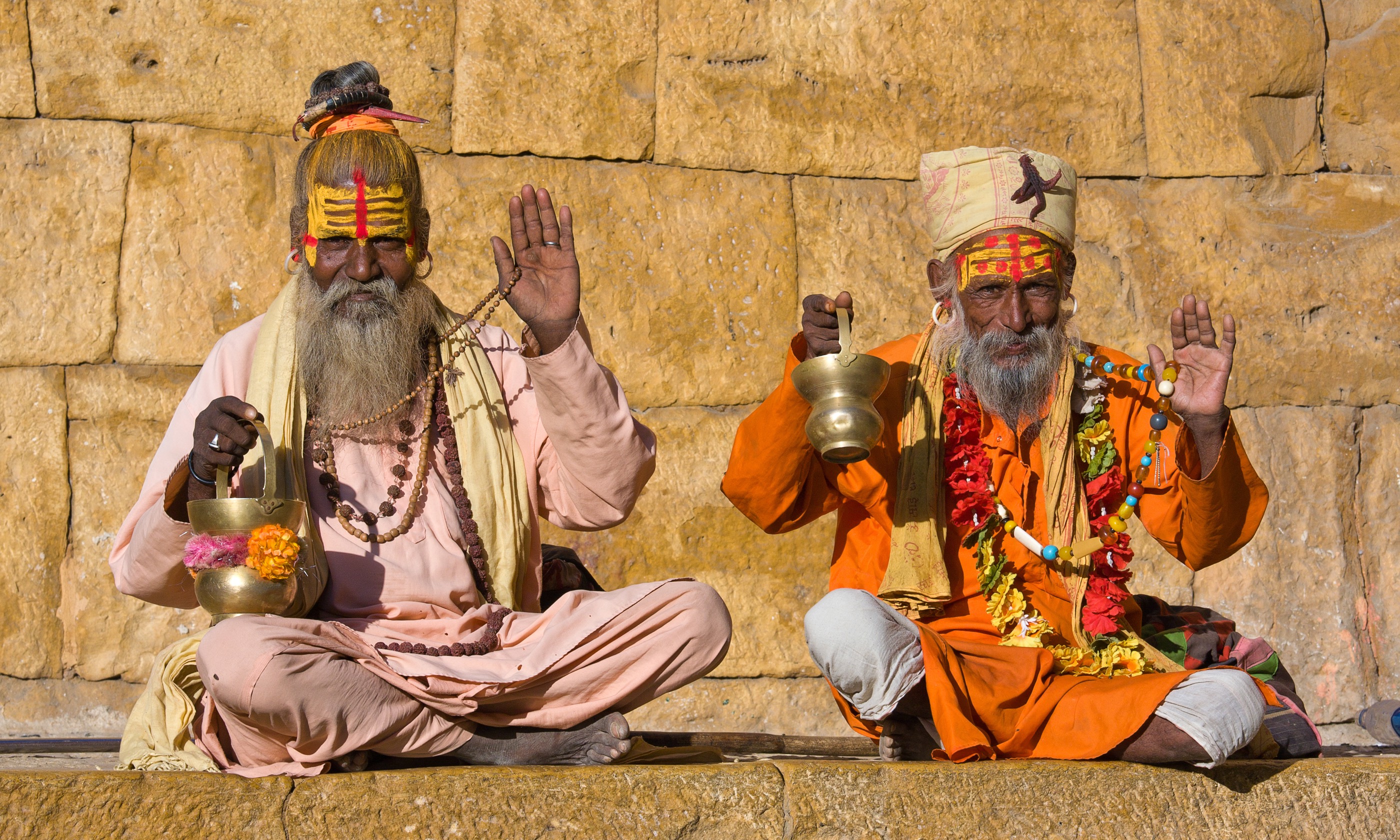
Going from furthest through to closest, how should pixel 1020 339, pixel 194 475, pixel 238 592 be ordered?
pixel 1020 339 → pixel 194 475 → pixel 238 592

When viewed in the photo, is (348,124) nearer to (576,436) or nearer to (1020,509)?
(576,436)

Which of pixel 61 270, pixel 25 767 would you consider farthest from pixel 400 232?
pixel 61 270

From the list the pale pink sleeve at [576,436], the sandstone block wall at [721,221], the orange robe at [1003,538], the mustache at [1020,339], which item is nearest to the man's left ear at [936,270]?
the orange robe at [1003,538]

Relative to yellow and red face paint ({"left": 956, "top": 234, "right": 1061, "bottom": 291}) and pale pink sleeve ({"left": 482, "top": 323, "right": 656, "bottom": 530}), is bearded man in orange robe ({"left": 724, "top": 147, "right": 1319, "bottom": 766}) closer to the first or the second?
yellow and red face paint ({"left": 956, "top": 234, "right": 1061, "bottom": 291})

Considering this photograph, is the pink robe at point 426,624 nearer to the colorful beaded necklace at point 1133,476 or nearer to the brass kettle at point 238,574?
the brass kettle at point 238,574

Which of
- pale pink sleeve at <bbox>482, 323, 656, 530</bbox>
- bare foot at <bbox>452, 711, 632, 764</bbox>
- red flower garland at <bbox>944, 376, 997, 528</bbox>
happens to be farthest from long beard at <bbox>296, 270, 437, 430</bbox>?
red flower garland at <bbox>944, 376, 997, 528</bbox>

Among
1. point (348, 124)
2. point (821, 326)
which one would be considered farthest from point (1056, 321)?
point (348, 124)

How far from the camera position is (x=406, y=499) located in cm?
359

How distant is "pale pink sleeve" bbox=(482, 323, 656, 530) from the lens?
340 centimetres

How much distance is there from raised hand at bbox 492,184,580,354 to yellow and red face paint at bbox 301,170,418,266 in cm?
37

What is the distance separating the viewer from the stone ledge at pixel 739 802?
297 centimetres

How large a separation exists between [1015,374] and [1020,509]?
333 millimetres

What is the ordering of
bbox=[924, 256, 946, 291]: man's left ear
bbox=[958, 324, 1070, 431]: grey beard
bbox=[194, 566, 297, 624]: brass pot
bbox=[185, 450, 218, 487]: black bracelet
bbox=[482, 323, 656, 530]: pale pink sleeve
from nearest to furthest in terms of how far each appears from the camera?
1. bbox=[194, 566, 297, 624]: brass pot
2. bbox=[185, 450, 218, 487]: black bracelet
3. bbox=[482, 323, 656, 530]: pale pink sleeve
4. bbox=[958, 324, 1070, 431]: grey beard
5. bbox=[924, 256, 946, 291]: man's left ear

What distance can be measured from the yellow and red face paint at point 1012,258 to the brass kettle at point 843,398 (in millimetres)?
636
